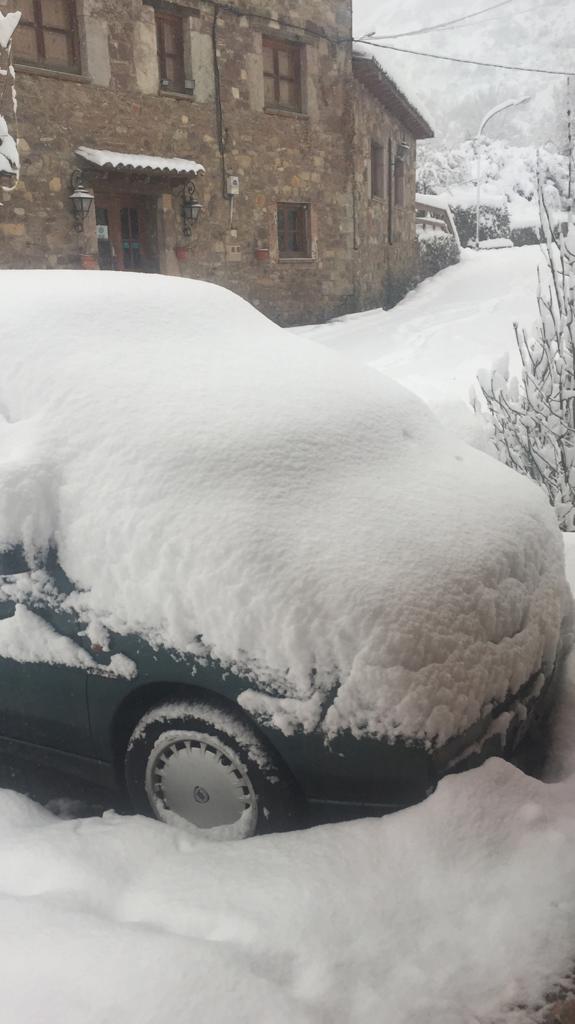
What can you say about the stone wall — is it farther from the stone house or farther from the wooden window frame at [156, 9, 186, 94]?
the wooden window frame at [156, 9, 186, 94]

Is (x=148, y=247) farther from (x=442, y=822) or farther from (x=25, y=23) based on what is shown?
(x=442, y=822)

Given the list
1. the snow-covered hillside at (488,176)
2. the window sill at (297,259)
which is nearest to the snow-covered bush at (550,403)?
the window sill at (297,259)

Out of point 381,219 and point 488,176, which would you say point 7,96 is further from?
point 488,176

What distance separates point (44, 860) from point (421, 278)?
68.8 feet

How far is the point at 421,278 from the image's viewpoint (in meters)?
21.4

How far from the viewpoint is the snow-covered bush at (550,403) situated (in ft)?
16.0

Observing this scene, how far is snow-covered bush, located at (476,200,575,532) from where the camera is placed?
193 inches

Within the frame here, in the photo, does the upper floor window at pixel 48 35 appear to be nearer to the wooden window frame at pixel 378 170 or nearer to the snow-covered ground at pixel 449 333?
the snow-covered ground at pixel 449 333

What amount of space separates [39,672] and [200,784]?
0.62 m

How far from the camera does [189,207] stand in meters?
13.3

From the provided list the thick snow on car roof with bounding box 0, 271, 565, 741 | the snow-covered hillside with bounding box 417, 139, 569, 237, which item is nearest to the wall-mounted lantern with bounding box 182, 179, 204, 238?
the thick snow on car roof with bounding box 0, 271, 565, 741

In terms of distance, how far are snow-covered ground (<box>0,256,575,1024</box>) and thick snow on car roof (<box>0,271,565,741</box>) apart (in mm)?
303

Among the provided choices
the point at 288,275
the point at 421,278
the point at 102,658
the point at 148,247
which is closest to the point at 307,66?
the point at 288,275

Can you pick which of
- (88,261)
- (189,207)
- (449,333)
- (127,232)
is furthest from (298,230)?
(88,261)
